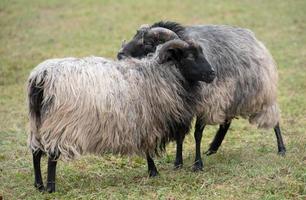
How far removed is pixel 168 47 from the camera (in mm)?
7984

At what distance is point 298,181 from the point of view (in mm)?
7102

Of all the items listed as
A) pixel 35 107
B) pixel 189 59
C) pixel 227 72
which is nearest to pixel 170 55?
pixel 189 59

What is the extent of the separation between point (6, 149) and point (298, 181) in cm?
482

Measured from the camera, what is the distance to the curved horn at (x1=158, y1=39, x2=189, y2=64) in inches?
314

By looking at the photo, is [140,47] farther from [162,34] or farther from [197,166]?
[197,166]

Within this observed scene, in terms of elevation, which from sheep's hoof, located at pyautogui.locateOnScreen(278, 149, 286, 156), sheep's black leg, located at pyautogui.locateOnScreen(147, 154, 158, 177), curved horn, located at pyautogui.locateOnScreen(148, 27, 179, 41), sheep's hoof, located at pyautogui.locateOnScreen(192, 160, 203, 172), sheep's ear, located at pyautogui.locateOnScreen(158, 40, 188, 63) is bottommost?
sheep's hoof, located at pyautogui.locateOnScreen(278, 149, 286, 156)

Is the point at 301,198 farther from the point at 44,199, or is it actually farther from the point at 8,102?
the point at 8,102

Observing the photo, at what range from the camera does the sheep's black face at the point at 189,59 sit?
316 inches

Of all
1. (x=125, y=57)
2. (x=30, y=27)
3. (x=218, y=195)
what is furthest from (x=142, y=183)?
(x=30, y=27)

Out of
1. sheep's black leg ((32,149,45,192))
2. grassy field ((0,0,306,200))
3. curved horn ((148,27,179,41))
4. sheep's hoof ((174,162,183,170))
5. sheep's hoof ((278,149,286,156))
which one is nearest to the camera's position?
grassy field ((0,0,306,200))

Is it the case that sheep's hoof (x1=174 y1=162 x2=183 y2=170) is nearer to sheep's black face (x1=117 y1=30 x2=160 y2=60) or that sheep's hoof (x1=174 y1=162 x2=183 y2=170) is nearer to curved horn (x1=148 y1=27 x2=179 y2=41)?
sheep's black face (x1=117 y1=30 x2=160 y2=60)

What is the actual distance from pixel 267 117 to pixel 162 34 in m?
2.21

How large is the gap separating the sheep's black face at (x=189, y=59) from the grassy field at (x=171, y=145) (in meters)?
1.32

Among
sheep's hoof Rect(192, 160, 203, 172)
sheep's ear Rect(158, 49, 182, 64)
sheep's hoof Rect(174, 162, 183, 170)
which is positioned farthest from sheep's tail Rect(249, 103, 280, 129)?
sheep's ear Rect(158, 49, 182, 64)
